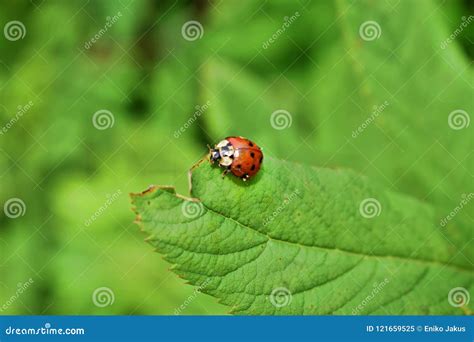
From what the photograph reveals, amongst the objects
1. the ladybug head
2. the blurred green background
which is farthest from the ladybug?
the blurred green background

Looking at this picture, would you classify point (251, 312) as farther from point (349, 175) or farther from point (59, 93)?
point (59, 93)

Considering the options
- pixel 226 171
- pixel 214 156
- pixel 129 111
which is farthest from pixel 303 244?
pixel 129 111

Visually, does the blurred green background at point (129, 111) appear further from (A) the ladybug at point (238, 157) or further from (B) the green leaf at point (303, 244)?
(B) the green leaf at point (303, 244)

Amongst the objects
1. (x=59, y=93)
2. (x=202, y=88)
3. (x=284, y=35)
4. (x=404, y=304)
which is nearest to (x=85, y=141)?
(x=59, y=93)

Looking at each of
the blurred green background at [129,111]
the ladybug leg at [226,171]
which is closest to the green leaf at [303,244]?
the ladybug leg at [226,171]

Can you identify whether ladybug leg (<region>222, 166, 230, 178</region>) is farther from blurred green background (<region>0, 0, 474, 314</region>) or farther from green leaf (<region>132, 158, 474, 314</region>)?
blurred green background (<region>0, 0, 474, 314</region>)
